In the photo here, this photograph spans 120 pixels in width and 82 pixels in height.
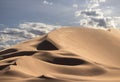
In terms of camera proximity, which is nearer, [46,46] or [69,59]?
[69,59]

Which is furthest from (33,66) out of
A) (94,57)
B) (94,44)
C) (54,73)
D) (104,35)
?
(104,35)

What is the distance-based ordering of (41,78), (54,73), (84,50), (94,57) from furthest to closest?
1. (84,50)
2. (94,57)
3. (54,73)
4. (41,78)

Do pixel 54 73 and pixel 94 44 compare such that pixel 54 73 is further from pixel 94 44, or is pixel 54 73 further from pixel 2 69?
pixel 94 44

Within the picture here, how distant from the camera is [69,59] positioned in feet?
61.7

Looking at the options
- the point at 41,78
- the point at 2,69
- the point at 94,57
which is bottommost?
the point at 41,78

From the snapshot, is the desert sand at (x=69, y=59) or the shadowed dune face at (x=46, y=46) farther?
the shadowed dune face at (x=46, y=46)

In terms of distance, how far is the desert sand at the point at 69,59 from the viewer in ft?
50.9

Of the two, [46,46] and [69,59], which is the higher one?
[46,46]

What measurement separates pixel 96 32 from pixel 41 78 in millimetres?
13428

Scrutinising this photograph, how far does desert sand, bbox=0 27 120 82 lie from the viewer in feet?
50.9

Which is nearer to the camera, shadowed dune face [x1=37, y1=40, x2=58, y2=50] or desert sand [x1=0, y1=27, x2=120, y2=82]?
desert sand [x1=0, y1=27, x2=120, y2=82]

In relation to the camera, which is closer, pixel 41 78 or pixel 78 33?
pixel 41 78

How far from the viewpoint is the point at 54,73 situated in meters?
16.5

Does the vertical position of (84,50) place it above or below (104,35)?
below
